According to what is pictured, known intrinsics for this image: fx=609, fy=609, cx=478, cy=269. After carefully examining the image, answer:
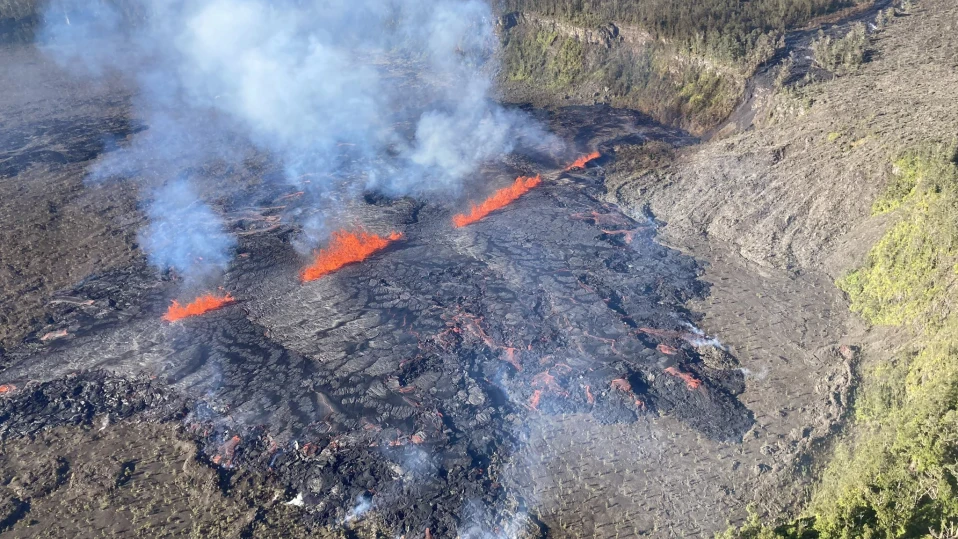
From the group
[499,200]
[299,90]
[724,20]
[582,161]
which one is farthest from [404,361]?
[299,90]

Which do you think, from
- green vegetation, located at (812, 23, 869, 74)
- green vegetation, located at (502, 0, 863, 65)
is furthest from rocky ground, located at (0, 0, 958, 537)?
green vegetation, located at (502, 0, 863, 65)

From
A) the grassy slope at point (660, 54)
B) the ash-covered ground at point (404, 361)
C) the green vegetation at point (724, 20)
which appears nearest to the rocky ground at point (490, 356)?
the ash-covered ground at point (404, 361)

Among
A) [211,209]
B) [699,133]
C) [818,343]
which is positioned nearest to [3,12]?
[211,209]

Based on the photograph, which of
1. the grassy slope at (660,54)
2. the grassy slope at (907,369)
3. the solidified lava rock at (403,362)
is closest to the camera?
the grassy slope at (907,369)

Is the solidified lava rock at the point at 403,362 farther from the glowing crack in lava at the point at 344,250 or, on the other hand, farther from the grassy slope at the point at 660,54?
the grassy slope at the point at 660,54

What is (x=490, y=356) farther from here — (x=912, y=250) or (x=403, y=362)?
(x=912, y=250)

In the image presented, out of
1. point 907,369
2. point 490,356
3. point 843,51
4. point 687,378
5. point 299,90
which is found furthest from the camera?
point 299,90

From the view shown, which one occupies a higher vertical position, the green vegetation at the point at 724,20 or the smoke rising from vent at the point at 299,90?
the green vegetation at the point at 724,20
